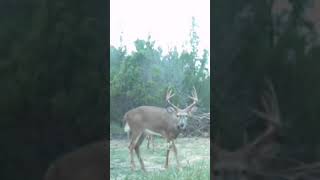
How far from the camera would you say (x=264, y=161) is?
17.4 ft

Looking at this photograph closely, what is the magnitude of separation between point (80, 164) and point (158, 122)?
2.39 ft

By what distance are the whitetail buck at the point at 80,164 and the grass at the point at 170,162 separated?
0.15 m

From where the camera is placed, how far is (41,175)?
5.20 metres

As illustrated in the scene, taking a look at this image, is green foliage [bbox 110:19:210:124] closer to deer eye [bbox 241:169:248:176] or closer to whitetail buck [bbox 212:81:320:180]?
whitetail buck [bbox 212:81:320:180]

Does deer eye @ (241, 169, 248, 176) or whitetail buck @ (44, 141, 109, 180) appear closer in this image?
whitetail buck @ (44, 141, 109, 180)

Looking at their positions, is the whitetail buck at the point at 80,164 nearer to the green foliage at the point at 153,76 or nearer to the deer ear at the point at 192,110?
the green foliage at the point at 153,76

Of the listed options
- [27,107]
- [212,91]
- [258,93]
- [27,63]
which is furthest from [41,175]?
[258,93]

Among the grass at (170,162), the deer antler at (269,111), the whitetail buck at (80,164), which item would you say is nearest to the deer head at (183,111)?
the grass at (170,162)

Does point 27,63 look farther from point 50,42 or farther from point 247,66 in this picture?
point 247,66

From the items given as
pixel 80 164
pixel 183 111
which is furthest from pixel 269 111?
pixel 80 164

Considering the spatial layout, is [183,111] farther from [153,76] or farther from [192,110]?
[153,76]

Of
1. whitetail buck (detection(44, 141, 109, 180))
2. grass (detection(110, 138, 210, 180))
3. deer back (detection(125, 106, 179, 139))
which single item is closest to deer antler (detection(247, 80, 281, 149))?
grass (detection(110, 138, 210, 180))

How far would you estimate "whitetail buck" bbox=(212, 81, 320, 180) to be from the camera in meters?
5.26

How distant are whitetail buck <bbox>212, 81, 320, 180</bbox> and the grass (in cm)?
11
